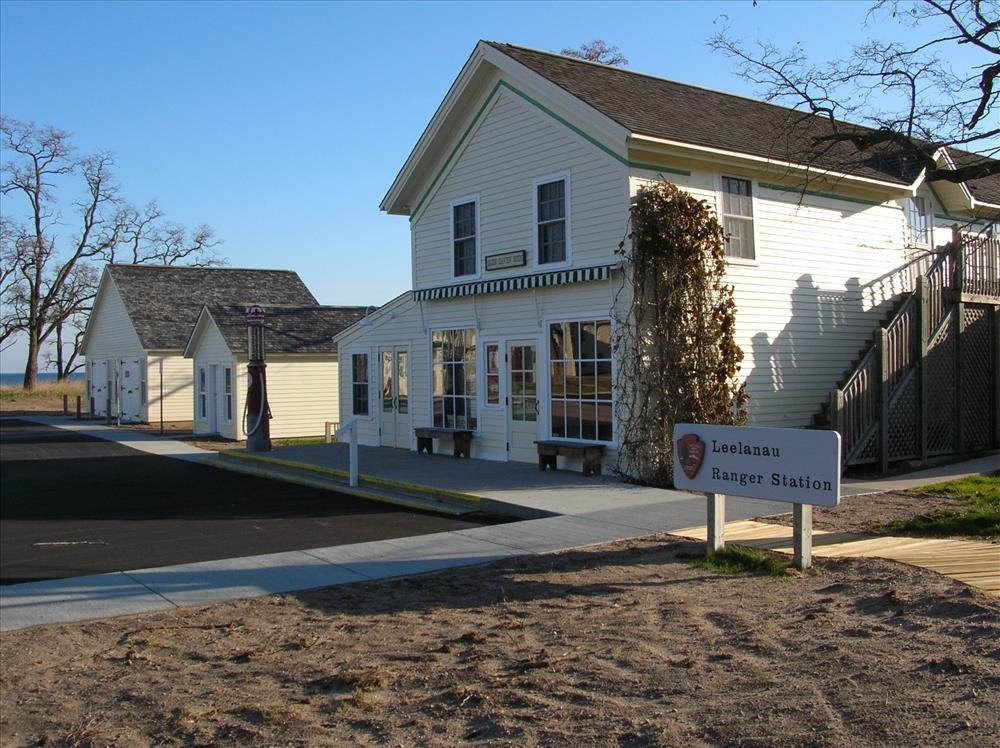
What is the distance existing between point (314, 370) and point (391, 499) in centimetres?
1630

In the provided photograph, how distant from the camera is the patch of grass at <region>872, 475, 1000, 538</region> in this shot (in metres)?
9.67

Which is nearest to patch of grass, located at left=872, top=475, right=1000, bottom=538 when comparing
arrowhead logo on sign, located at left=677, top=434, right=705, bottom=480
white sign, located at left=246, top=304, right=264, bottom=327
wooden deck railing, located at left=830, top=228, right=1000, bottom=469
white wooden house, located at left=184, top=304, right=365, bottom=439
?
arrowhead logo on sign, located at left=677, top=434, right=705, bottom=480

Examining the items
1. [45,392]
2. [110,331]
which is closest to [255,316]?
[110,331]

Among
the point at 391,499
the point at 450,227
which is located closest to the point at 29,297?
the point at 450,227

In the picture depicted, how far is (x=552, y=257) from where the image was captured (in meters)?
16.5

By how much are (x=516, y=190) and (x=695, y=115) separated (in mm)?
3368

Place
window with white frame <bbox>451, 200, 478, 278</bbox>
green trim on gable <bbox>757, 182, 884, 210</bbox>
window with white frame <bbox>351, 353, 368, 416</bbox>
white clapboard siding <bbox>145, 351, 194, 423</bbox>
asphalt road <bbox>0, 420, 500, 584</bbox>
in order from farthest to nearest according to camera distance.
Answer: white clapboard siding <bbox>145, 351, 194, 423</bbox> → window with white frame <bbox>351, 353, 368, 416</bbox> → window with white frame <bbox>451, 200, 478, 278</bbox> → green trim on gable <bbox>757, 182, 884, 210</bbox> → asphalt road <bbox>0, 420, 500, 584</bbox>

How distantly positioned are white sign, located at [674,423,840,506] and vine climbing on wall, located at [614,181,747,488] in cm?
524

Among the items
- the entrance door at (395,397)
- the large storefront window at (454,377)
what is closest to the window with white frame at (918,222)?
the large storefront window at (454,377)

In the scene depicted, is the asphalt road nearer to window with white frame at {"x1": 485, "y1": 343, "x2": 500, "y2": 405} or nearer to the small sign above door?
window with white frame at {"x1": 485, "y1": 343, "x2": 500, "y2": 405}

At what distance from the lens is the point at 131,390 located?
37.7 m

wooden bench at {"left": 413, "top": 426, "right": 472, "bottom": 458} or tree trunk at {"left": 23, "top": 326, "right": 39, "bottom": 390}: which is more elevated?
tree trunk at {"left": 23, "top": 326, "right": 39, "bottom": 390}

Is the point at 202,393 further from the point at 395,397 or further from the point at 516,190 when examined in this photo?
the point at 516,190

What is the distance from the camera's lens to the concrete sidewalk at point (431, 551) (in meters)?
8.38
